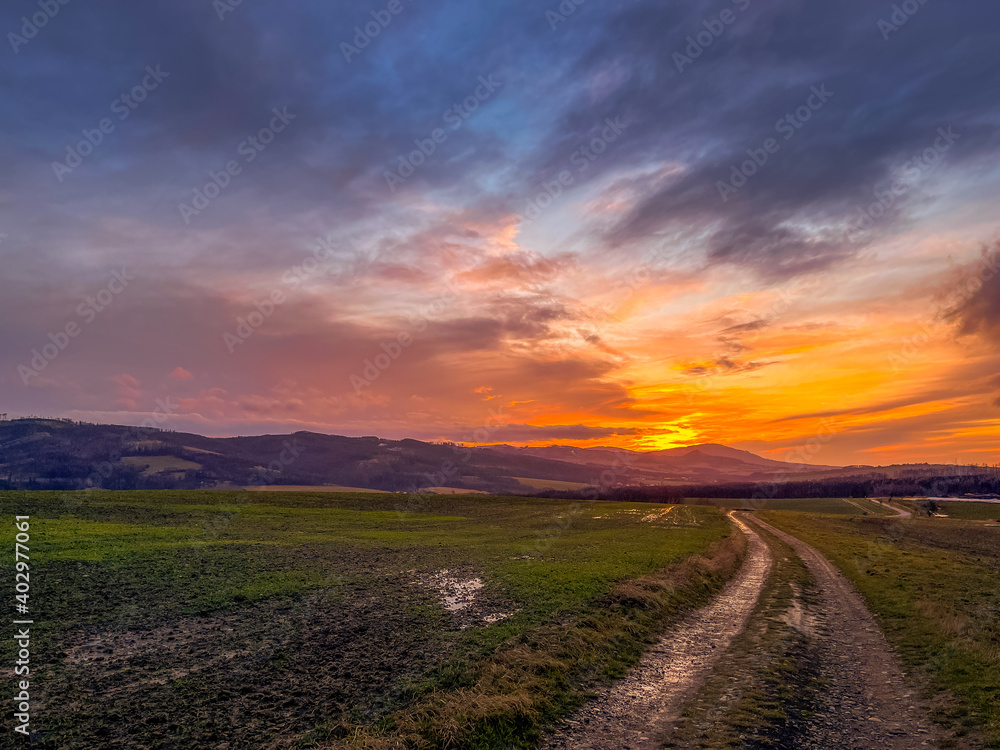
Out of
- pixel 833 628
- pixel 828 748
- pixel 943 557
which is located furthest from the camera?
pixel 943 557

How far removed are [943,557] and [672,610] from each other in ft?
132

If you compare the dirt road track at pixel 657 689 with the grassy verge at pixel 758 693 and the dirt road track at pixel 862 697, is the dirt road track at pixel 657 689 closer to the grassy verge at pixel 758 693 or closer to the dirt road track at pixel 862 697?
the grassy verge at pixel 758 693

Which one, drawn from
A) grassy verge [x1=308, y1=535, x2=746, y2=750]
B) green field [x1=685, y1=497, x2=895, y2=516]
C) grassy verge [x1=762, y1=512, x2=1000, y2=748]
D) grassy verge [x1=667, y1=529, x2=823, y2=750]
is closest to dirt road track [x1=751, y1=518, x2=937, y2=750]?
grassy verge [x1=667, y1=529, x2=823, y2=750]

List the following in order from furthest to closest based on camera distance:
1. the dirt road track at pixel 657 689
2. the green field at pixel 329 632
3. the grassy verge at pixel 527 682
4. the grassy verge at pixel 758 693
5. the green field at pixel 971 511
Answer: the green field at pixel 971 511
the green field at pixel 329 632
the dirt road track at pixel 657 689
the grassy verge at pixel 758 693
the grassy verge at pixel 527 682

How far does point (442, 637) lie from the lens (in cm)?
2159

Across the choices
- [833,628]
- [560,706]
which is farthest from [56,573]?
[833,628]

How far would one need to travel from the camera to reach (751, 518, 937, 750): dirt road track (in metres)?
13.3

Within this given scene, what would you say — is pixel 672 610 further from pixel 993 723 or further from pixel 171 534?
pixel 171 534

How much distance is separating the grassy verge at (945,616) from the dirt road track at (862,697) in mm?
742

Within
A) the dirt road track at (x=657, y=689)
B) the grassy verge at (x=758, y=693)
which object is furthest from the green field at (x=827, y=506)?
the grassy verge at (x=758, y=693)

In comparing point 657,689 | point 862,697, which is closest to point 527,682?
point 657,689

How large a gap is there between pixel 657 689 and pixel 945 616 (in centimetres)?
1735

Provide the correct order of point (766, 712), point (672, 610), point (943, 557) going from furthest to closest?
point (943, 557) < point (672, 610) < point (766, 712)

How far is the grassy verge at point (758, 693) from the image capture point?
13.1 metres
